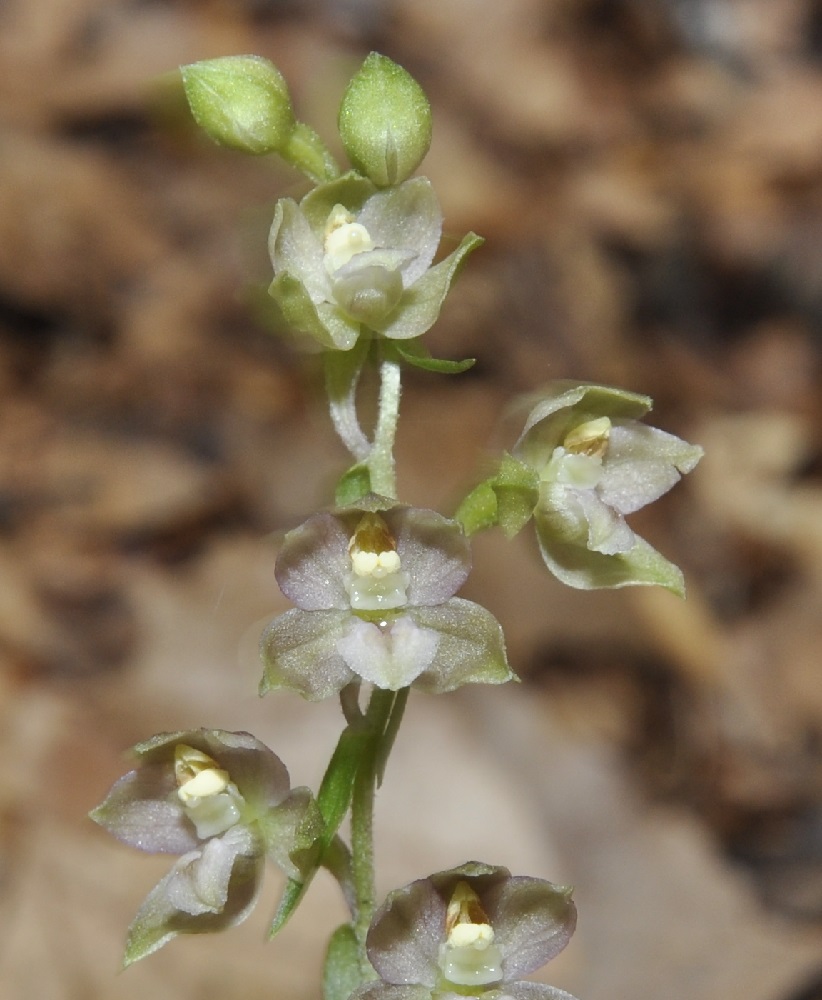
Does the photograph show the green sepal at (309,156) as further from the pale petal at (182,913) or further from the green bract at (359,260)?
the pale petal at (182,913)

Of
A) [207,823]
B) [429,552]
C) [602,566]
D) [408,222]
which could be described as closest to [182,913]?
[207,823]

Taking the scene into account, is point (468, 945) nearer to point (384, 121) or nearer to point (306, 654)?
point (306, 654)

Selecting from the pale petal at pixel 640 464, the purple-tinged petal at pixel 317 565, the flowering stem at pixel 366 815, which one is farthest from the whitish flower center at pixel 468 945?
the pale petal at pixel 640 464

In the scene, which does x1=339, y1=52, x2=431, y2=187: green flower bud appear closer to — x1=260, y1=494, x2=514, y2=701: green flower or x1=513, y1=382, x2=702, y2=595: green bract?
x1=513, y1=382, x2=702, y2=595: green bract

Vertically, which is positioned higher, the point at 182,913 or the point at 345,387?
the point at 345,387

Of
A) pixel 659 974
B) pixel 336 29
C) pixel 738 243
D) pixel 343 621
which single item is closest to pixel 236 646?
pixel 659 974

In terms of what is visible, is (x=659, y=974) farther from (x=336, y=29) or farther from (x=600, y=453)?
(x=336, y=29)
